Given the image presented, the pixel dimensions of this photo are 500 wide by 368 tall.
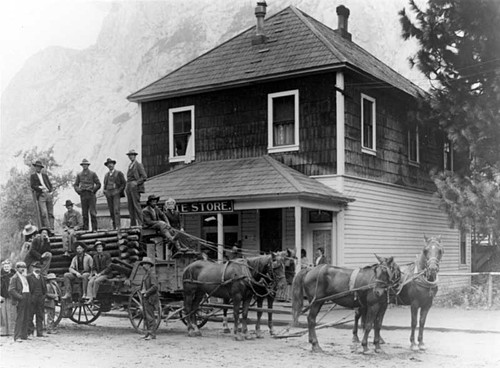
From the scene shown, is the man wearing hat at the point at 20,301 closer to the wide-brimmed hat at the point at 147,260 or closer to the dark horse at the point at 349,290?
the wide-brimmed hat at the point at 147,260

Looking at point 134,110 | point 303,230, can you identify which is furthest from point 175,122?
point 134,110

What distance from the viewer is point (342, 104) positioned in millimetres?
19656

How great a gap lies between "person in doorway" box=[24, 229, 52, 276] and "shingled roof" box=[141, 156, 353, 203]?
494cm

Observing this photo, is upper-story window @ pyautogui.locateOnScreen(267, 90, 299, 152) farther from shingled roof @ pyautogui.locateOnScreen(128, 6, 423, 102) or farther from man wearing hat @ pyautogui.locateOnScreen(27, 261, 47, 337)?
man wearing hat @ pyautogui.locateOnScreen(27, 261, 47, 337)

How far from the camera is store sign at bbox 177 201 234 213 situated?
18.8 metres

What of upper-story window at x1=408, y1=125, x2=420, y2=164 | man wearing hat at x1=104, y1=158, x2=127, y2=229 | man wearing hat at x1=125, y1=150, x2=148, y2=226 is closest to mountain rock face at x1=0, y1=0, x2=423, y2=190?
upper-story window at x1=408, y1=125, x2=420, y2=164

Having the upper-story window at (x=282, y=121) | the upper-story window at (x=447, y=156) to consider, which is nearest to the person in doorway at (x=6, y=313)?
the upper-story window at (x=282, y=121)

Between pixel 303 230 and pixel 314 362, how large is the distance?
33.8ft

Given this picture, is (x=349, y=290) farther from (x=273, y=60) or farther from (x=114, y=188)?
(x=273, y=60)

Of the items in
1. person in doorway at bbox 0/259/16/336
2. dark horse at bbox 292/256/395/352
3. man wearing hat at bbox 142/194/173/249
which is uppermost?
man wearing hat at bbox 142/194/173/249

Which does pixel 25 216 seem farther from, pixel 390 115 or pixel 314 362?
pixel 314 362

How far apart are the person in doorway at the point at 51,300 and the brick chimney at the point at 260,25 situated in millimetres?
11519

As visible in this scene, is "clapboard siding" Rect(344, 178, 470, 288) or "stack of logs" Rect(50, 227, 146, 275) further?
"clapboard siding" Rect(344, 178, 470, 288)

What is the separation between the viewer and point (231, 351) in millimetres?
11766
